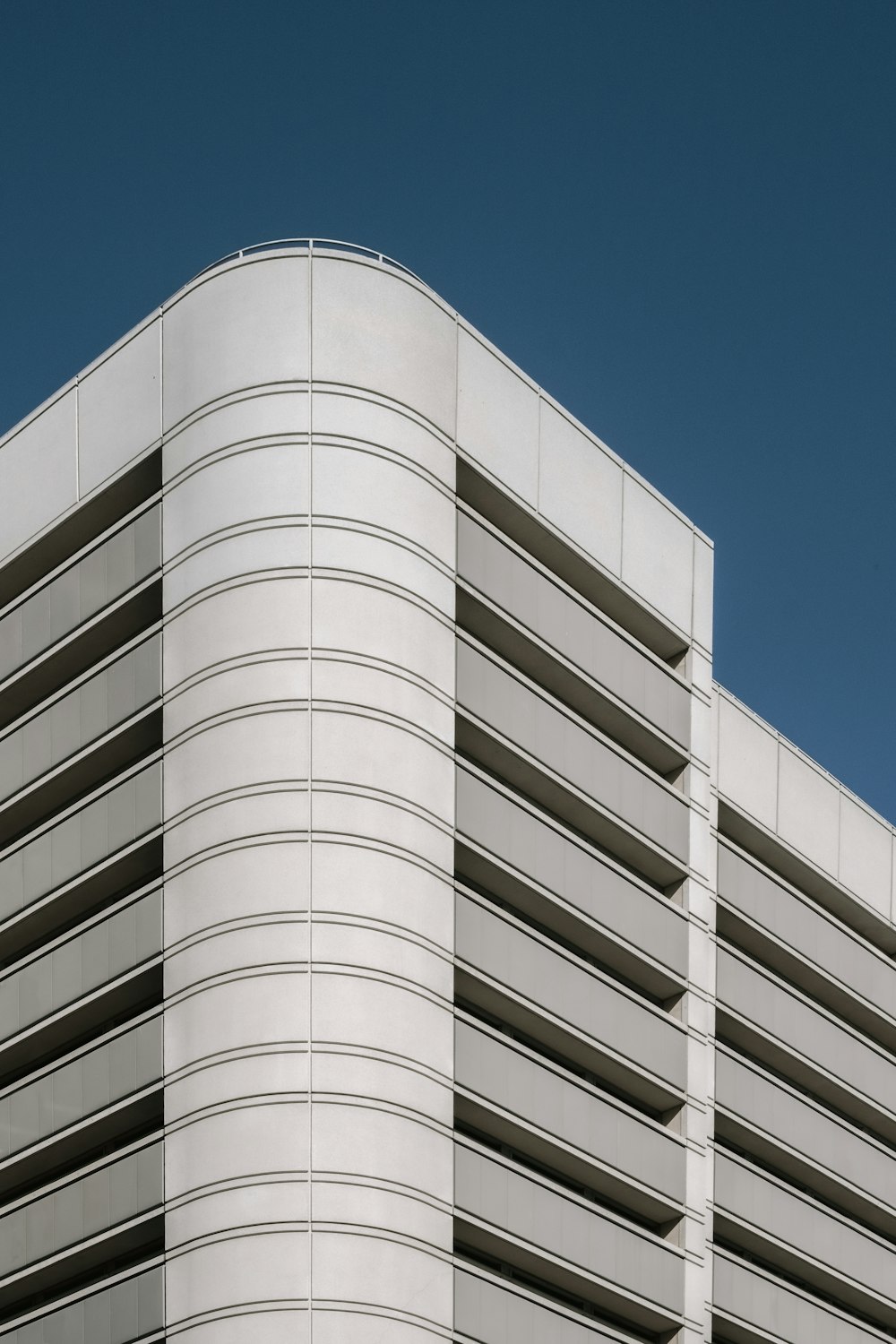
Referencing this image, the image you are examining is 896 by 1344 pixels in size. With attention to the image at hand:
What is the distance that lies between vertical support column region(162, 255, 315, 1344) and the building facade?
0.07 m

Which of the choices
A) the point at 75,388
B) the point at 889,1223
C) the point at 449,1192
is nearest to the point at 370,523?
the point at 75,388

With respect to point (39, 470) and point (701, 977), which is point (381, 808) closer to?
point (39, 470)

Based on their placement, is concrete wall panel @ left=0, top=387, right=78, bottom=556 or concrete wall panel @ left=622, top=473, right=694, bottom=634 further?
concrete wall panel @ left=622, top=473, right=694, bottom=634

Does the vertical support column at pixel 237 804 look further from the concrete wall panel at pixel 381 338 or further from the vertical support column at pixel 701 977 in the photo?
the vertical support column at pixel 701 977

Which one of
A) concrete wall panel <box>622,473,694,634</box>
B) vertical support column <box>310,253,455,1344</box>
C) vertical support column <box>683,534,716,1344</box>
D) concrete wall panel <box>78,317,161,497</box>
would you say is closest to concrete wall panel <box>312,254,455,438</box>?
vertical support column <box>310,253,455,1344</box>

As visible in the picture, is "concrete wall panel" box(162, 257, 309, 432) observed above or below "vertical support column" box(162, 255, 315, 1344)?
above

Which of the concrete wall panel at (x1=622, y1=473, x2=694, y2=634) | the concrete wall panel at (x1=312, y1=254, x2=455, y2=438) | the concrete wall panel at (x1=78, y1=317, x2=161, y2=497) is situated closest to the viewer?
the concrete wall panel at (x1=312, y1=254, x2=455, y2=438)

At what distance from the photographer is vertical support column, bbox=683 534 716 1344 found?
52.5m

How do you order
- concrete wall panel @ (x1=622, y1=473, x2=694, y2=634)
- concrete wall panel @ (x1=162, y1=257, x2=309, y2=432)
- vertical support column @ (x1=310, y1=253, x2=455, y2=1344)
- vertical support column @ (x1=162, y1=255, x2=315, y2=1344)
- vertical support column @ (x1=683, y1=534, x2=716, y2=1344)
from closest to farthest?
vertical support column @ (x1=162, y1=255, x2=315, y2=1344), vertical support column @ (x1=310, y1=253, x2=455, y2=1344), concrete wall panel @ (x1=162, y1=257, x2=309, y2=432), vertical support column @ (x1=683, y1=534, x2=716, y2=1344), concrete wall panel @ (x1=622, y1=473, x2=694, y2=634)

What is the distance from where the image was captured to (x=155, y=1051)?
148 feet

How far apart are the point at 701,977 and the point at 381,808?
12881 millimetres

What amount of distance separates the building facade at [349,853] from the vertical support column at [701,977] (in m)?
0.13

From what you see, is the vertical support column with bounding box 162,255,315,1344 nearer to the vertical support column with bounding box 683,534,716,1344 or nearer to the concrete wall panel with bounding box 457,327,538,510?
the concrete wall panel with bounding box 457,327,538,510

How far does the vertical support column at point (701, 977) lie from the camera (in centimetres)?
5250
